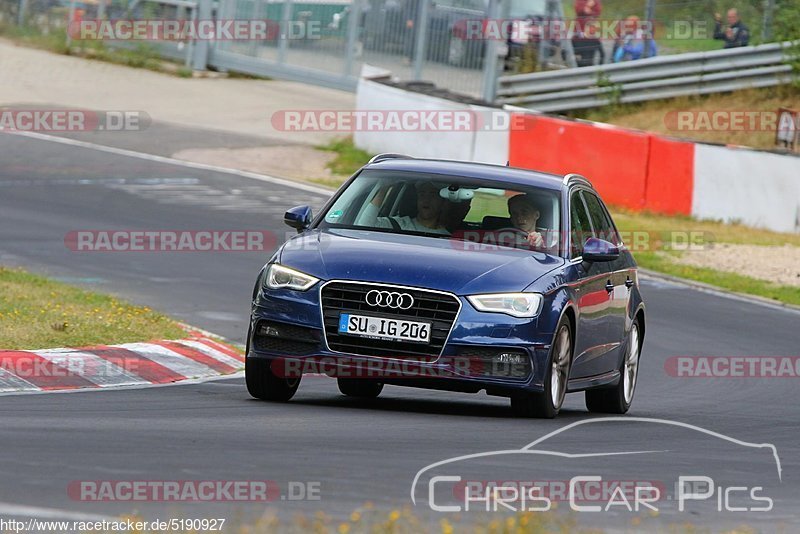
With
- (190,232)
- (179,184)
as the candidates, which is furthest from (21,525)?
(179,184)

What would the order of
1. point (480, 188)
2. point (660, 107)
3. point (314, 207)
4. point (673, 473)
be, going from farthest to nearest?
point (660, 107), point (314, 207), point (480, 188), point (673, 473)

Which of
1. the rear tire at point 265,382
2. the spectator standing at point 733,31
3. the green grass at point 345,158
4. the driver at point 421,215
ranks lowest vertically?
the green grass at point 345,158

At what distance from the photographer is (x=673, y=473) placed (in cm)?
829

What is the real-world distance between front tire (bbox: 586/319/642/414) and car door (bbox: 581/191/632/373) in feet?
0.71

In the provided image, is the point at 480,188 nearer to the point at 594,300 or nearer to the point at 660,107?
the point at 594,300

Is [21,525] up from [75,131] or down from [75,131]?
up

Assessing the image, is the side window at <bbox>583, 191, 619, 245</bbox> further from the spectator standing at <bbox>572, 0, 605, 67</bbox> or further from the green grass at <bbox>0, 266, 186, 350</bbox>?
the spectator standing at <bbox>572, 0, 605, 67</bbox>

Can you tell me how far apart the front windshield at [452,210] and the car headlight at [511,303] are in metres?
0.83

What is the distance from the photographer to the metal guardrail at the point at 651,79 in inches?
1264

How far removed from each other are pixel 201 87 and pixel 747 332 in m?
23.1

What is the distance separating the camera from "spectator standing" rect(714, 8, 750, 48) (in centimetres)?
3203

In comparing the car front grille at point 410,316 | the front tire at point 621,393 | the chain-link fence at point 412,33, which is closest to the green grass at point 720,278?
the front tire at point 621,393

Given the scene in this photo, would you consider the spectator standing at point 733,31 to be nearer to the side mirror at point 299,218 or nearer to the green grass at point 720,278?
the green grass at point 720,278

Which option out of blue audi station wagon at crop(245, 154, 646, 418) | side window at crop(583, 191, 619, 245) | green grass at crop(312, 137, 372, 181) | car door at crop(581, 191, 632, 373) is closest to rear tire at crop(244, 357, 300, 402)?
blue audi station wagon at crop(245, 154, 646, 418)
